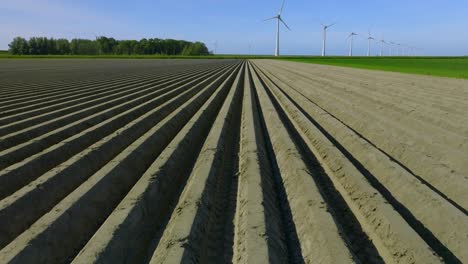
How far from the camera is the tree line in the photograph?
78.0 meters

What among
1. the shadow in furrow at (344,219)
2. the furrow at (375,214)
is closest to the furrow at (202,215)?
the shadow in furrow at (344,219)

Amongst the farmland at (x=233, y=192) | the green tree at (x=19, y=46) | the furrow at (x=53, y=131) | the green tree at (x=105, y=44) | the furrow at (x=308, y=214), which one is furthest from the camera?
the green tree at (x=105, y=44)

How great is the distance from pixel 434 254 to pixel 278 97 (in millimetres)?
8619

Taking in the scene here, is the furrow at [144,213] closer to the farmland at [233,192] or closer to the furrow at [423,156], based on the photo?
the farmland at [233,192]

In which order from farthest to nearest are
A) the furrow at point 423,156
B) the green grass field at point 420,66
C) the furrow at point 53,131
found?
the green grass field at point 420,66 → the furrow at point 53,131 → the furrow at point 423,156

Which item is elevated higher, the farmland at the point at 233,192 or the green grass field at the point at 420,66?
the green grass field at the point at 420,66

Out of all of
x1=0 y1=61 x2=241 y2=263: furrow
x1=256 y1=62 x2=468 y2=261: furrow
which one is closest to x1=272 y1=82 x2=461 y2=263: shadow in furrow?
x1=256 y1=62 x2=468 y2=261: furrow

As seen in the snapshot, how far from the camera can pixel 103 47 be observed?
101 m

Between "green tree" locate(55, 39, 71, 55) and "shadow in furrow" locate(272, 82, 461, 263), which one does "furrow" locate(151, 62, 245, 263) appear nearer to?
"shadow in furrow" locate(272, 82, 461, 263)

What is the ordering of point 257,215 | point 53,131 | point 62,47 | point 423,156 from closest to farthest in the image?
point 257,215 → point 423,156 → point 53,131 → point 62,47

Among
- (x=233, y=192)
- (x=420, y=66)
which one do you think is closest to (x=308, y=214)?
(x=233, y=192)

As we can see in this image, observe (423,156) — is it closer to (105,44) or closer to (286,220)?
(286,220)


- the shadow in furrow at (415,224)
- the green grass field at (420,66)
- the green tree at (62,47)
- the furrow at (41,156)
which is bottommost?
the shadow in furrow at (415,224)

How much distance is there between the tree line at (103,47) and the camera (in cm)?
7800
